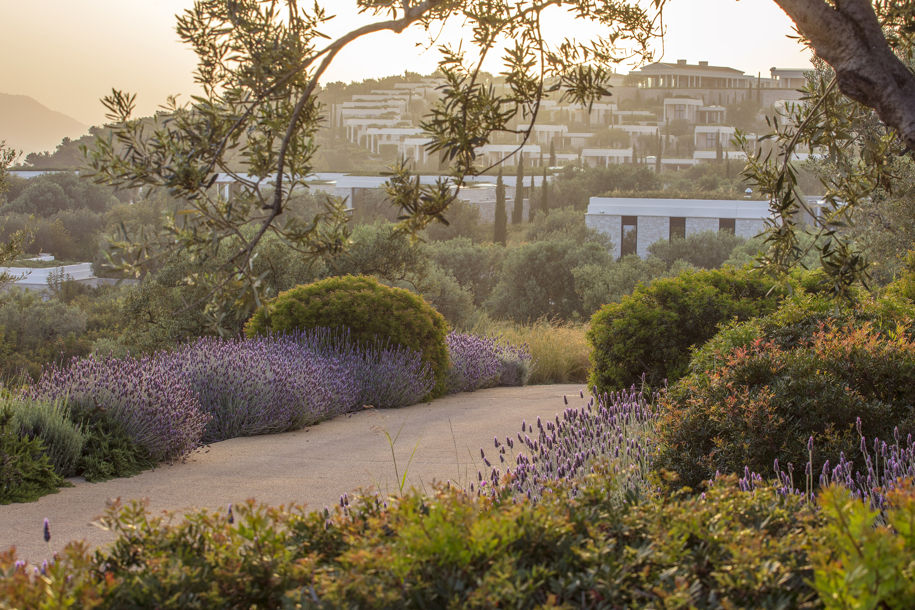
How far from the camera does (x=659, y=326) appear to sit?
303 inches

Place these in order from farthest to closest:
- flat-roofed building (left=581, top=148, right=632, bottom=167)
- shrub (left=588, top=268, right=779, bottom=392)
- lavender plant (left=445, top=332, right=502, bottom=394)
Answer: flat-roofed building (left=581, top=148, right=632, bottom=167) → lavender plant (left=445, top=332, right=502, bottom=394) → shrub (left=588, top=268, right=779, bottom=392)

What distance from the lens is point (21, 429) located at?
224 inches

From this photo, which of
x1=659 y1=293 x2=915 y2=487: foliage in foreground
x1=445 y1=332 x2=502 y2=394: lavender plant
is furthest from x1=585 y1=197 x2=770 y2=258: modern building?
x1=659 y1=293 x2=915 y2=487: foliage in foreground

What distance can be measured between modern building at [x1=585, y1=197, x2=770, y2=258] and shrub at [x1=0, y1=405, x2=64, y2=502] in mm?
30376

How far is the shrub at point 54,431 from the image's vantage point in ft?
18.5

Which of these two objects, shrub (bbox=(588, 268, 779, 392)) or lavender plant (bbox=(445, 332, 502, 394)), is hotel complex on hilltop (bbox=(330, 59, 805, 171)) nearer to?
lavender plant (bbox=(445, 332, 502, 394))

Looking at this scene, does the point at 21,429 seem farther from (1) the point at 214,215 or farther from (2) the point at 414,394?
(2) the point at 414,394

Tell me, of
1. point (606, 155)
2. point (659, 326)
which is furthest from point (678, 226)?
point (606, 155)

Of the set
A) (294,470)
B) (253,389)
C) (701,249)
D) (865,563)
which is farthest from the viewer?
(701,249)

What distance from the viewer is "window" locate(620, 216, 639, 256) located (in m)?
35.0

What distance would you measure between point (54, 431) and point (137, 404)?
629mm

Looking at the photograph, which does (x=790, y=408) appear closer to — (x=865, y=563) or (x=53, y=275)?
(x=865, y=563)

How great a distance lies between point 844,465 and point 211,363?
5470mm

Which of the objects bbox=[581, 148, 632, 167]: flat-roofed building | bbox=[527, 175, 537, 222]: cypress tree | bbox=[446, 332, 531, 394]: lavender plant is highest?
bbox=[581, 148, 632, 167]: flat-roofed building
